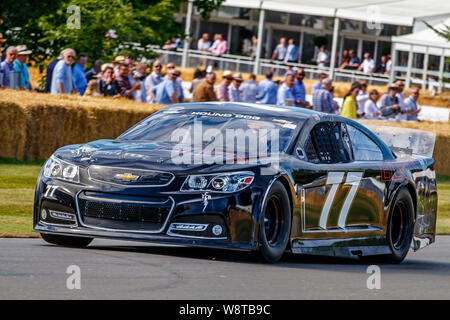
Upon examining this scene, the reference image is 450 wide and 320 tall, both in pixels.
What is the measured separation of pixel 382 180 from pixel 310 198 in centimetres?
137

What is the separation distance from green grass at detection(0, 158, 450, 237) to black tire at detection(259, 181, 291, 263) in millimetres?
2844

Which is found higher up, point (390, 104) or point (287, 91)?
point (287, 91)

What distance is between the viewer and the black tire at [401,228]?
1091cm

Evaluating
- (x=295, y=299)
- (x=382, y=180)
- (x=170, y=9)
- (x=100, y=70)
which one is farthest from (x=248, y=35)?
(x=295, y=299)

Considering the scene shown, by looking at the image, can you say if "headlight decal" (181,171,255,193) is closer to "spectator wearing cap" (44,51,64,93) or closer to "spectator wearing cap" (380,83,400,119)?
"spectator wearing cap" (44,51,64,93)

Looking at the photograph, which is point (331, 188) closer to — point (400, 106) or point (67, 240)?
point (67, 240)

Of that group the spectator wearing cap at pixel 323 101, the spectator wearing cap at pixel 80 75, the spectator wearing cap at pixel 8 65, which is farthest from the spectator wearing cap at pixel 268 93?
the spectator wearing cap at pixel 8 65

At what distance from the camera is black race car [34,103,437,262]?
874 centimetres

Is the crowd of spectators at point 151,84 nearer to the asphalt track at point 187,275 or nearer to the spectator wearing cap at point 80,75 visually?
the spectator wearing cap at point 80,75

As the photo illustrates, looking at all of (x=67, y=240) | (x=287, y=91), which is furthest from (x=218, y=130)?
(x=287, y=91)

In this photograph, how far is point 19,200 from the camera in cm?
1455

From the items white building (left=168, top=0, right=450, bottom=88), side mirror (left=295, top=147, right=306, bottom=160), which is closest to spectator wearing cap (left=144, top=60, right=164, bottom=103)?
side mirror (left=295, top=147, right=306, bottom=160)

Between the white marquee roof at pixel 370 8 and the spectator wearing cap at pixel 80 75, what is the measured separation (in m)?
22.4

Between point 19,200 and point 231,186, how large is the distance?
6.40m
